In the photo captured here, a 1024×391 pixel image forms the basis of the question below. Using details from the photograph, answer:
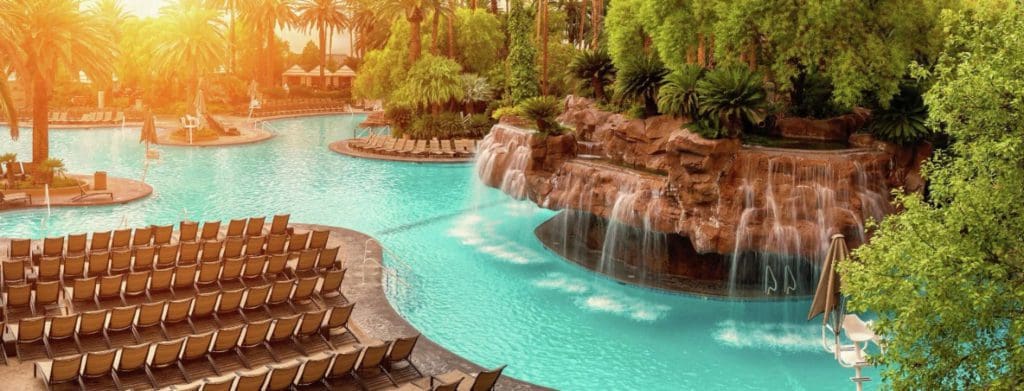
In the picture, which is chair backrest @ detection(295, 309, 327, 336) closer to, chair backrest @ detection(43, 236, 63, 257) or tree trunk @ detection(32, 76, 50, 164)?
chair backrest @ detection(43, 236, 63, 257)

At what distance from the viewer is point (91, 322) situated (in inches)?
616

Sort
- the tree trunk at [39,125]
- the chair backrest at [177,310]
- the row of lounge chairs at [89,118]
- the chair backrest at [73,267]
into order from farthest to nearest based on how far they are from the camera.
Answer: the row of lounge chairs at [89,118], the tree trunk at [39,125], the chair backrest at [73,267], the chair backrest at [177,310]

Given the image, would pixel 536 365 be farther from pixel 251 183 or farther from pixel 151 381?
pixel 251 183

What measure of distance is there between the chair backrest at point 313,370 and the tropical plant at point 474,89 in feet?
120

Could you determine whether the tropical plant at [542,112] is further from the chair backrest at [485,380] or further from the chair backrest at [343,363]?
the chair backrest at [485,380]

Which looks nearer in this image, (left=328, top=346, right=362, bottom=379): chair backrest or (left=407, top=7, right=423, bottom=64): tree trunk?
(left=328, top=346, right=362, bottom=379): chair backrest

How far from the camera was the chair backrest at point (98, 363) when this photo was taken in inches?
543

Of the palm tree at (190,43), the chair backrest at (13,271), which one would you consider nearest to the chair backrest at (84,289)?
the chair backrest at (13,271)

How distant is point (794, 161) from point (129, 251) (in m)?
15.7

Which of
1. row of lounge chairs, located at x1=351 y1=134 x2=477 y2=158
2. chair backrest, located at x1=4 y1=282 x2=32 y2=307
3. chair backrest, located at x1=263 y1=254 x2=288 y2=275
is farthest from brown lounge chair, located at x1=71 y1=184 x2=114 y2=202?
row of lounge chairs, located at x1=351 y1=134 x2=477 y2=158

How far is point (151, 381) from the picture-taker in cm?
1420

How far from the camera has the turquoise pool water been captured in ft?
57.3

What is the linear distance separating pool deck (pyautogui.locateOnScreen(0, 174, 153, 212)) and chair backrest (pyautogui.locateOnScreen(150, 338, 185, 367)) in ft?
59.8

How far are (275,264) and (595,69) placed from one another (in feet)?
47.1
